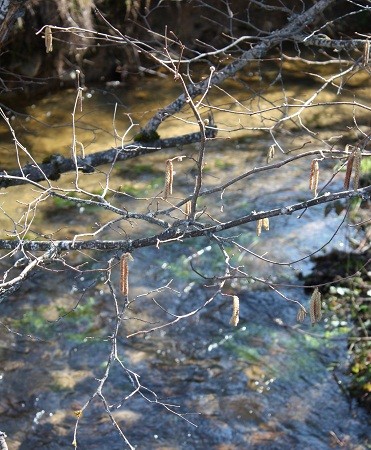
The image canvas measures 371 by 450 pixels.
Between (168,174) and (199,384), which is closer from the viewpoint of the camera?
(168,174)

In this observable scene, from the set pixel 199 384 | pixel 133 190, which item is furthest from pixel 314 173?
pixel 133 190

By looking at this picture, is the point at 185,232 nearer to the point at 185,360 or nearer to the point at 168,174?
the point at 168,174

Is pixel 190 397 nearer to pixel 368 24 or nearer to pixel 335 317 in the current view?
pixel 335 317

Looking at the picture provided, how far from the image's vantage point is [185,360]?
4.82m

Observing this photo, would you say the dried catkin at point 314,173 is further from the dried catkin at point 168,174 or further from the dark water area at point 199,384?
the dark water area at point 199,384

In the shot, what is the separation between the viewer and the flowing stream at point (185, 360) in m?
4.34

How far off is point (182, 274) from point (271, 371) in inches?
44.2

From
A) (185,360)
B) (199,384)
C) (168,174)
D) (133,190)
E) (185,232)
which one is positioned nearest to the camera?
(168,174)

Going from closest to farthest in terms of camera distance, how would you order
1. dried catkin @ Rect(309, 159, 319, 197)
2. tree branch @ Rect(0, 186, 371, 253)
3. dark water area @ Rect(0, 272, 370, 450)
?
tree branch @ Rect(0, 186, 371, 253), dried catkin @ Rect(309, 159, 319, 197), dark water area @ Rect(0, 272, 370, 450)

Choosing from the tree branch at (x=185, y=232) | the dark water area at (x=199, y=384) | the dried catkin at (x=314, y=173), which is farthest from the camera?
the dark water area at (x=199, y=384)

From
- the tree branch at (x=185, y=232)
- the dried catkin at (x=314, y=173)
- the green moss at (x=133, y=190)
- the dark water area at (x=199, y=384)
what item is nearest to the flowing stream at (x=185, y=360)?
the dark water area at (x=199, y=384)

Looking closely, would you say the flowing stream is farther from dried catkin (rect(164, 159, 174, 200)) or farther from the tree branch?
dried catkin (rect(164, 159, 174, 200))

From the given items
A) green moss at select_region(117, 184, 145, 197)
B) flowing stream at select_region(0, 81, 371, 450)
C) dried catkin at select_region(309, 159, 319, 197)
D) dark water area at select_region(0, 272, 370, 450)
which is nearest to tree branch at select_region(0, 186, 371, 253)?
dried catkin at select_region(309, 159, 319, 197)

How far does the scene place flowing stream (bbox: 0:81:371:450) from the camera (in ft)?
14.2
